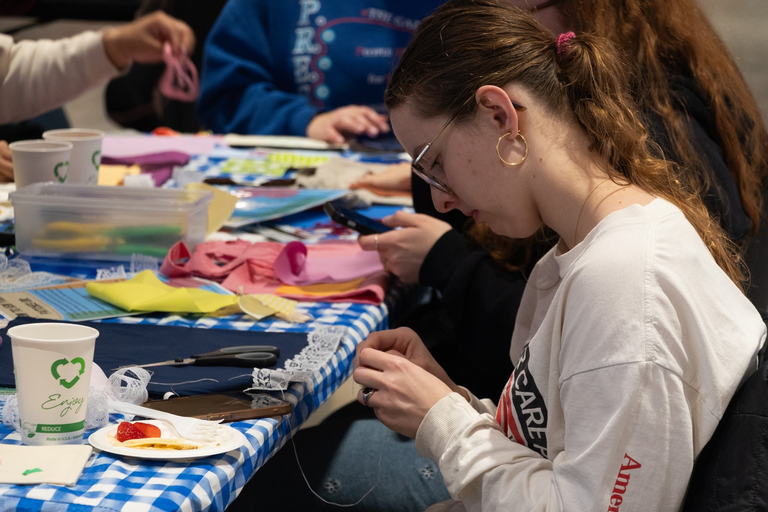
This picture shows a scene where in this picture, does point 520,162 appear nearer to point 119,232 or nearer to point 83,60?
point 119,232

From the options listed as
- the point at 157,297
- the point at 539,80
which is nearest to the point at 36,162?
the point at 157,297

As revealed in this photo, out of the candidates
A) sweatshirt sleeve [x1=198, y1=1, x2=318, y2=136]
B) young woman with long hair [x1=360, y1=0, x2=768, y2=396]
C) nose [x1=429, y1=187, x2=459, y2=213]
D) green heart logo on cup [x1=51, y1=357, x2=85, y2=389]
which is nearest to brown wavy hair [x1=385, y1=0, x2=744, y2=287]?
nose [x1=429, y1=187, x2=459, y2=213]

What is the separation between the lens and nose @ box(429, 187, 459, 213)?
44.3 inches

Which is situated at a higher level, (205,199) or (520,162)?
(520,162)

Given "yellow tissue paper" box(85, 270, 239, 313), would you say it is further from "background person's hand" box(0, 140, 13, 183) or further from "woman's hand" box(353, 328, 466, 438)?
"background person's hand" box(0, 140, 13, 183)

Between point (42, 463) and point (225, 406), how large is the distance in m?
0.24

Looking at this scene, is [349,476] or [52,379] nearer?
[52,379]

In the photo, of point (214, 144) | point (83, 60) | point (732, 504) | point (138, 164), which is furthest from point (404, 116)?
point (83, 60)

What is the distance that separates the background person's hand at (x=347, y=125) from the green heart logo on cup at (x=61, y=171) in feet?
4.50

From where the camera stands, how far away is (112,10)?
19.9 feet

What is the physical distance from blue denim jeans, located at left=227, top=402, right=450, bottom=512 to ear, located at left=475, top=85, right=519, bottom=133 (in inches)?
26.4

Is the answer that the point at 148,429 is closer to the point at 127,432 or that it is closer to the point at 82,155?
the point at 127,432

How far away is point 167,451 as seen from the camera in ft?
2.79

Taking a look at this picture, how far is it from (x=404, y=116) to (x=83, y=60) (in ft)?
6.63
